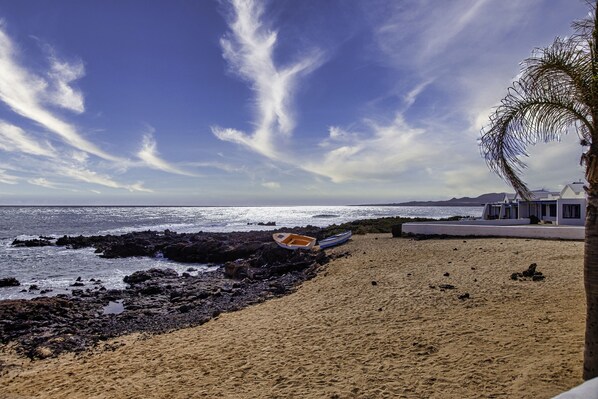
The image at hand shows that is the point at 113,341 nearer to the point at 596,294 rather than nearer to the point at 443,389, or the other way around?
the point at 443,389

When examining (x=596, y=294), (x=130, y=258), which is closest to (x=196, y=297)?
(x=596, y=294)

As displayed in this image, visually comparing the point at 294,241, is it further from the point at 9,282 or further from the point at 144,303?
the point at 9,282

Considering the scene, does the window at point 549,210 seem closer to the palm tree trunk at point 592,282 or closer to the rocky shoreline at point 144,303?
the rocky shoreline at point 144,303

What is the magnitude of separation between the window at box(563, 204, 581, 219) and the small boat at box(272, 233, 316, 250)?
1698 centimetres

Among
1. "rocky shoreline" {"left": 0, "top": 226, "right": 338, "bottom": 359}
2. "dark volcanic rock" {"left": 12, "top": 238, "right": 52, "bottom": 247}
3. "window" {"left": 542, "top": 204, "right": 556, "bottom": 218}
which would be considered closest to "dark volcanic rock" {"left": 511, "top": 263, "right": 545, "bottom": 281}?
"rocky shoreline" {"left": 0, "top": 226, "right": 338, "bottom": 359}

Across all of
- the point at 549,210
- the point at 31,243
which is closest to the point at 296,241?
the point at 549,210

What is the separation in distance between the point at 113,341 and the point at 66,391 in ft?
10.4

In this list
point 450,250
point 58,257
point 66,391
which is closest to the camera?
point 66,391

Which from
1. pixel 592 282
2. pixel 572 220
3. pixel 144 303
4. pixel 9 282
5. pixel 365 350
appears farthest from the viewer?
pixel 572 220

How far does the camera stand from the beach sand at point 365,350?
541 cm

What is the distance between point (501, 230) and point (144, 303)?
17.4 meters

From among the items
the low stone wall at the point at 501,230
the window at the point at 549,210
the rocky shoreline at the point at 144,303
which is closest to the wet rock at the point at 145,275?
the rocky shoreline at the point at 144,303

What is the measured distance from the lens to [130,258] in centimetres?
3047

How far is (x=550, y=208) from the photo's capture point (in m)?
29.4
